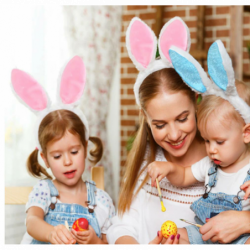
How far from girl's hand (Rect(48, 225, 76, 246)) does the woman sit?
19 cm

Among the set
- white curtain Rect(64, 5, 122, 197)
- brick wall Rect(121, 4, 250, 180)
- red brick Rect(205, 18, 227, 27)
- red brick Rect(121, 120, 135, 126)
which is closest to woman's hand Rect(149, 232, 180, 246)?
white curtain Rect(64, 5, 122, 197)

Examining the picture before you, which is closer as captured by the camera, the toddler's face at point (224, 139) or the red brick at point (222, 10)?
the toddler's face at point (224, 139)

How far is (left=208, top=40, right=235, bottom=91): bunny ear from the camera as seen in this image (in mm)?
986

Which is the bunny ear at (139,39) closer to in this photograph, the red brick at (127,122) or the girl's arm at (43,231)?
the girl's arm at (43,231)

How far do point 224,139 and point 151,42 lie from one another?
38cm

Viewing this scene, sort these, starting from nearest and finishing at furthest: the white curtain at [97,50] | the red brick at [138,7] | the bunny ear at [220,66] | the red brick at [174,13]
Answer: the bunny ear at [220,66] → the white curtain at [97,50] → the red brick at [174,13] → the red brick at [138,7]

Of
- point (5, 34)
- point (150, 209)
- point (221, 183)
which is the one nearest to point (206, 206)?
point (221, 183)

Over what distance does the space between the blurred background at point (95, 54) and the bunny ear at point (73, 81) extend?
0.39 m

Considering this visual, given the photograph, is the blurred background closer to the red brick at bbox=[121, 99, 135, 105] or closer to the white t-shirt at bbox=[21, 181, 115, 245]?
the red brick at bbox=[121, 99, 135, 105]

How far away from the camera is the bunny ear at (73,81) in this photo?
1.28 metres

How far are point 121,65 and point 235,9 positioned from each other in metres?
1.03

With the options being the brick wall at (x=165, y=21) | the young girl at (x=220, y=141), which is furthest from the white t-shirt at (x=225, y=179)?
the brick wall at (x=165, y=21)

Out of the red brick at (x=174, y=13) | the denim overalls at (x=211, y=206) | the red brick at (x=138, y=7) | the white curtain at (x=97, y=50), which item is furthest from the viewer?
the red brick at (x=138, y=7)

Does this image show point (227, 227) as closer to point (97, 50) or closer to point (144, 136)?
point (144, 136)
